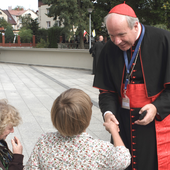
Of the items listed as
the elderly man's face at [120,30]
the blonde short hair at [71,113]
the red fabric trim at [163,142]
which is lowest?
the red fabric trim at [163,142]

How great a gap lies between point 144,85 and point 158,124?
0.29 meters

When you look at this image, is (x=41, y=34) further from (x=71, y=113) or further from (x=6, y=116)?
(x=71, y=113)

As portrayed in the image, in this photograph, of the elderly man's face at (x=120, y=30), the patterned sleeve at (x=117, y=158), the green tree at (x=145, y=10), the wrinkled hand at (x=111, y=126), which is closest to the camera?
the patterned sleeve at (x=117, y=158)

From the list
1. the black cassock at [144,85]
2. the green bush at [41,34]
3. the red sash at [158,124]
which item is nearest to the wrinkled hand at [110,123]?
the black cassock at [144,85]

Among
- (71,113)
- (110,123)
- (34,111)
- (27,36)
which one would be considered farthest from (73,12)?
(71,113)

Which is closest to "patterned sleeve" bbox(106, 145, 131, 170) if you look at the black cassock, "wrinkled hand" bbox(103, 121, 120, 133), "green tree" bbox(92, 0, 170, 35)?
"wrinkled hand" bbox(103, 121, 120, 133)

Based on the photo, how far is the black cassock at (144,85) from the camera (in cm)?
186

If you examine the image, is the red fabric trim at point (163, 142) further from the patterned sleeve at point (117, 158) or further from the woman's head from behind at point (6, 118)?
the woman's head from behind at point (6, 118)

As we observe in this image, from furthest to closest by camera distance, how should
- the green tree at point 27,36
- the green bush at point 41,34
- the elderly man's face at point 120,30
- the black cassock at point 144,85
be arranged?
the green tree at point 27,36
the green bush at point 41,34
the black cassock at point 144,85
the elderly man's face at point 120,30

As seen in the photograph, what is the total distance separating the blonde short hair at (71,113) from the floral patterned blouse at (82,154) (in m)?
0.07

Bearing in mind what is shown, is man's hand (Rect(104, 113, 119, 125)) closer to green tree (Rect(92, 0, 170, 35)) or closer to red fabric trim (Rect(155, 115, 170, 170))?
red fabric trim (Rect(155, 115, 170, 170))

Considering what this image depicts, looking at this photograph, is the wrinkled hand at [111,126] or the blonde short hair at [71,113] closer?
the blonde short hair at [71,113]

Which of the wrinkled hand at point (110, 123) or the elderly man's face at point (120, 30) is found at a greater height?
the elderly man's face at point (120, 30)

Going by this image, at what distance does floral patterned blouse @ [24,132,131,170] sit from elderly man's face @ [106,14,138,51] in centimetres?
68
